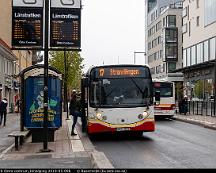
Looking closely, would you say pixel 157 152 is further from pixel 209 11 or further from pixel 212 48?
pixel 209 11

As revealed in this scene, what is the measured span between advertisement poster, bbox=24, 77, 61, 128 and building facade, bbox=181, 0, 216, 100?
34.0m

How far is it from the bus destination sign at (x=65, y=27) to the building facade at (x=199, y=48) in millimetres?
36689

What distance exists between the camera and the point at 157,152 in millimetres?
14562

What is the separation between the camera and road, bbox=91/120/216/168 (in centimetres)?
1188

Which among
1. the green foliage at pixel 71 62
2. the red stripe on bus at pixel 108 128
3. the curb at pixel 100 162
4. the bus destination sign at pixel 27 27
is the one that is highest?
the green foliage at pixel 71 62

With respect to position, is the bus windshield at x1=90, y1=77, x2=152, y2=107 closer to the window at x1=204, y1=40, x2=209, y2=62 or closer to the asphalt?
the asphalt

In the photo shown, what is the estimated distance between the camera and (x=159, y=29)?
360 ft

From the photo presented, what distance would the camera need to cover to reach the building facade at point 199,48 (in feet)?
178

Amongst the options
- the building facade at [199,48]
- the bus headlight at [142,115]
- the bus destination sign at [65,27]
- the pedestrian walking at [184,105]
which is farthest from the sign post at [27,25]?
the building facade at [199,48]

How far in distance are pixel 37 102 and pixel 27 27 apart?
13.6ft

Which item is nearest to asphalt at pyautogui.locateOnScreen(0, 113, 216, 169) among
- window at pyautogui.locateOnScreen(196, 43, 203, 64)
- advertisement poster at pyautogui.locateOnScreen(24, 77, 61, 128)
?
advertisement poster at pyautogui.locateOnScreen(24, 77, 61, 128)

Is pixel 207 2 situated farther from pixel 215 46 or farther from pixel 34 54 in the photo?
pixel 34 54

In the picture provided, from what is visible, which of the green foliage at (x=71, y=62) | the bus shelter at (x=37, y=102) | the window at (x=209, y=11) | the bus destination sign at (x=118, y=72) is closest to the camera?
the bus shelter at (x=37, y=102)

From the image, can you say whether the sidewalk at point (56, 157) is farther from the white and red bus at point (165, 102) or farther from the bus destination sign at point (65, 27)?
the white and red bus at point (165, 102)
